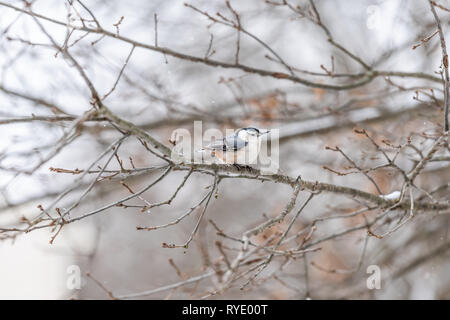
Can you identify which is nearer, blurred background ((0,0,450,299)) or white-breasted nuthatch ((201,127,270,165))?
white-breasted nuthatch ((201,127,270,165))

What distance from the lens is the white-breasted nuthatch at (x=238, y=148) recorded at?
9.47ft

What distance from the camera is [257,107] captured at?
472 centimetres

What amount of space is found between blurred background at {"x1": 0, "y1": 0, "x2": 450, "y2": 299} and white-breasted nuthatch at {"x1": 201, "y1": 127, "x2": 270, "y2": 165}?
42 cm

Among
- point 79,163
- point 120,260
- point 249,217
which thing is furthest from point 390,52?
point 120,260

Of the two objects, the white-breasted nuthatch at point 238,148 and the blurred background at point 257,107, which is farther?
the blurred background at point 257,107

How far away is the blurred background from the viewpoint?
125 inches

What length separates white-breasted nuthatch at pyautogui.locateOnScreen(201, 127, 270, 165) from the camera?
2887 millimetres

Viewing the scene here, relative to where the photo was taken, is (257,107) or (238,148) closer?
(238,148)

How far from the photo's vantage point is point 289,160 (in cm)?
512

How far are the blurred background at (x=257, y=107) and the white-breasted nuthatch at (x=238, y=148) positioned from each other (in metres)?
0.42

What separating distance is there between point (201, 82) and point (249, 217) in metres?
3.18

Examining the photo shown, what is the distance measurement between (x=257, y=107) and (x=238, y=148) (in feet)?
6.06

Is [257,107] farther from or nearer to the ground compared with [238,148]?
farther from the ground
